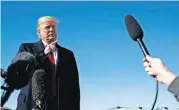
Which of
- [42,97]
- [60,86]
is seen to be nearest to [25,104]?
[60,86]

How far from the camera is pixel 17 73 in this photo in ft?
7.47

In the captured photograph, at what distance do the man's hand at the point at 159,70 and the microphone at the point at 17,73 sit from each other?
0.78 m

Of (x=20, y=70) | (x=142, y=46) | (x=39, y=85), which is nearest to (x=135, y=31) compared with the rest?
(x=142, y=46)

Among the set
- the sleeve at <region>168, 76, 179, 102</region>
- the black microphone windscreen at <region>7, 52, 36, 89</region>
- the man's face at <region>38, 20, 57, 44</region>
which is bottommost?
the sleeve at <region>168, 76, 179, 102</region>

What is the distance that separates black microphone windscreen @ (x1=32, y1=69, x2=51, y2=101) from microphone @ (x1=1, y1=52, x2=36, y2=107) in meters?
0.48

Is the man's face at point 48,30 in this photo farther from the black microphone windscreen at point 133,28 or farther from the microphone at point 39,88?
the black microphone windscreen at point 133,28

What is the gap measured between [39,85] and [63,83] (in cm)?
157

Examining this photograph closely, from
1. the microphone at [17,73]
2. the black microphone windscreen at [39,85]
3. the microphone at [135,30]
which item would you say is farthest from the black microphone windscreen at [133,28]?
the black microphone windscreen at [39,85]

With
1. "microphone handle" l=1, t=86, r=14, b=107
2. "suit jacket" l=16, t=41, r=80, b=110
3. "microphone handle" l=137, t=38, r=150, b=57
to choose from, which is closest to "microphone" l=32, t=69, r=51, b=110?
"microphone handle" l=1, t=86, r=14, b=107

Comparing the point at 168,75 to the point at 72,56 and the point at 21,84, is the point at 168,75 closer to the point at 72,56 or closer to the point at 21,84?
the point at 21,84

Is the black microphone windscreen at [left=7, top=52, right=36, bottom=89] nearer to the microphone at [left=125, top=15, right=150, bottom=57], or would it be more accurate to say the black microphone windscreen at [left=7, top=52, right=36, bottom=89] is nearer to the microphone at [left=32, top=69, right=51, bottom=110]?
the microphone at [left=32, top=69, right=51, bottom=110]

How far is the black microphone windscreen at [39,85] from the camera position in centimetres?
292

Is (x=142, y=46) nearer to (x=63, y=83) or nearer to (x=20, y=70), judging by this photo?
(x=20, y=70)

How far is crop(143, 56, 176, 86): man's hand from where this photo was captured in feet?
5.54
